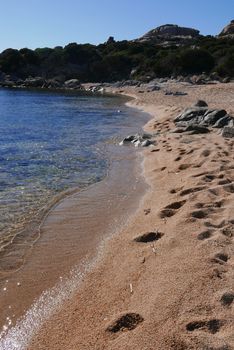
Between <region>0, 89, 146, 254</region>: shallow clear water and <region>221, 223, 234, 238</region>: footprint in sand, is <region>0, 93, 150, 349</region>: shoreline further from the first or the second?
<region>221, 223, 234, 238</region>: footprint in sand

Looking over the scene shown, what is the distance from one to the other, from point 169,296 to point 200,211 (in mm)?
2384

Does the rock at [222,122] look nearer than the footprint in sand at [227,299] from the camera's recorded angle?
No

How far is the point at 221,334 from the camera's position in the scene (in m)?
3.48

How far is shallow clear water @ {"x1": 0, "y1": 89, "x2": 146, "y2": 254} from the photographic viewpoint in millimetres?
8258

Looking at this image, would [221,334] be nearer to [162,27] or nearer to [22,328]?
[22,328]

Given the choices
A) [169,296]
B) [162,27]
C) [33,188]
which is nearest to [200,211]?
[169,296]

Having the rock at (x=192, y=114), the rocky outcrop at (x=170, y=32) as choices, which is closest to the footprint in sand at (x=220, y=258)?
the rock at (x=192, y=114)

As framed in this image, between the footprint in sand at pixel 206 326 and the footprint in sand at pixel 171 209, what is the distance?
10.4ft

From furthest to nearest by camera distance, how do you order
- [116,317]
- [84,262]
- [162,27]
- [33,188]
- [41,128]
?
[162,27] < [41,128] < [33,188] < [84,262] < [116,317]

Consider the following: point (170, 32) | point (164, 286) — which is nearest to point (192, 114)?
point (164, 286)

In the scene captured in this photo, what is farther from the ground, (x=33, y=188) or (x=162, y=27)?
(x=162, y=27)

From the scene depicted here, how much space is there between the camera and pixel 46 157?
43.4 ft

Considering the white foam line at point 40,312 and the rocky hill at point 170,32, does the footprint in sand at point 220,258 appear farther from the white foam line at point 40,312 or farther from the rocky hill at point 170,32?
the rocky hill at point 170,32

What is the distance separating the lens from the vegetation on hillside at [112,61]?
63.8 m
